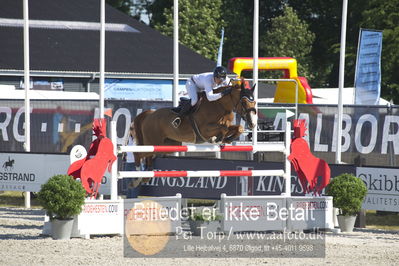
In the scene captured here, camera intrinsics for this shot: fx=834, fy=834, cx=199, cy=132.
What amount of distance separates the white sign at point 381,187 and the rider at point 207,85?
2901mm

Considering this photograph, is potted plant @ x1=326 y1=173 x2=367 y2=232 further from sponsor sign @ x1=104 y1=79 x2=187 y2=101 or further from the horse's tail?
sponsor sign @ x1=104 y1=79 x2=187 y2=101

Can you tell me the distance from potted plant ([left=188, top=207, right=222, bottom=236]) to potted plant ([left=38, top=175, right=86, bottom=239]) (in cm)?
151

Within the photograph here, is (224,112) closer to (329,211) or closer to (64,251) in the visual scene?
(329,211)

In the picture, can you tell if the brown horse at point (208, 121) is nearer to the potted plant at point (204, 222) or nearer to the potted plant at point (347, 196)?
the potted plant at point (204, 222)

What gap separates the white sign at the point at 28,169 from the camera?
15773 millimetres

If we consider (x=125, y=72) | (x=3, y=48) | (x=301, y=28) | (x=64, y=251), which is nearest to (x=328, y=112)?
(x=64, y=251)

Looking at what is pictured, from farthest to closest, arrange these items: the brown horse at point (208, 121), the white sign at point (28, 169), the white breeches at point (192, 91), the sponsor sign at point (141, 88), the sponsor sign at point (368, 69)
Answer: the sponsor sign at point (141, 88)
the sponsor sign at point (368, 69)
the white sign at point (28, 169)
the white breeches at point (192, 91)
the brown horse at point (208, 121)

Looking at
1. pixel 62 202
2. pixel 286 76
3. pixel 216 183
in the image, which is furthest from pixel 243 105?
pixel 286 76

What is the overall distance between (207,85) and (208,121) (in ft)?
1.86

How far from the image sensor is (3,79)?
1132 inches

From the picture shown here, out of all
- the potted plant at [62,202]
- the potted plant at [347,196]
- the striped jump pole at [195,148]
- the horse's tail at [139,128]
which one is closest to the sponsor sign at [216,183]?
the potted plant at [347,196]

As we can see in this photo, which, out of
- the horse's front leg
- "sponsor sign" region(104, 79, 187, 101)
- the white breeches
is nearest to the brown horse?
the horse's front leg

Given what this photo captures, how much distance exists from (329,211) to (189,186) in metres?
3.84

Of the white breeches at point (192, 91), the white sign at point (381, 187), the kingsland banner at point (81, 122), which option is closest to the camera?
the white breeches at point (192, 91)
